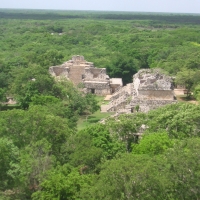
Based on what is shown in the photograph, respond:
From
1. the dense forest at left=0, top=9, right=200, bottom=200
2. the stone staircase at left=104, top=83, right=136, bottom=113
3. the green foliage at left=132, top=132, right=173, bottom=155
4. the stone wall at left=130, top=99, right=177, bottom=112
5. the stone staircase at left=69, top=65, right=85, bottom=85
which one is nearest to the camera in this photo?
the dense forest at left=0, top=9, right=200, bottom=200

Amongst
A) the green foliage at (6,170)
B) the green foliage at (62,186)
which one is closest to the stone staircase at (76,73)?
the green foliage at (6,170)

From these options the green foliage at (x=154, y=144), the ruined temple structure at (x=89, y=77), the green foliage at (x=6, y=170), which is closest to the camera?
the green foliage at (x=6, y=170)

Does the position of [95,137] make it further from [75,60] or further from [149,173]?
[75,60]

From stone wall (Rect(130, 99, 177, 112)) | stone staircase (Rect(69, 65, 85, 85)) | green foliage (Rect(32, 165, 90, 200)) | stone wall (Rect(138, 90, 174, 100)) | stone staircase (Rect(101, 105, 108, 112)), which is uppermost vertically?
green foliage (Rect(32, 165, 90, 200))

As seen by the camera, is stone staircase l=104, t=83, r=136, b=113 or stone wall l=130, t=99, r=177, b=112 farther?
stone staircase l=104, t=83, r=136, b=113

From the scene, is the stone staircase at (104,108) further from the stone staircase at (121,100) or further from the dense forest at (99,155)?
the dense forest at (99,155)

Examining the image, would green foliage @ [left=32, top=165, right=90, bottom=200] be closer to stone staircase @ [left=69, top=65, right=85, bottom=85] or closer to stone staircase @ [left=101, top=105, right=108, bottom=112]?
stone staircase @ [left=101, top=105, right=108, bottom=112]

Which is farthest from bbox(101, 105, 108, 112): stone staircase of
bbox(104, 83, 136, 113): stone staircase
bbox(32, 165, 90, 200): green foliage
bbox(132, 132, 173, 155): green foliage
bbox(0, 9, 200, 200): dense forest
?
bbox(32, 165, 90, 200): green foliage

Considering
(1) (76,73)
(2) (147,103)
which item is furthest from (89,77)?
(2) (147,103)

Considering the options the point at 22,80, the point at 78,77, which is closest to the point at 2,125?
the point at 22,80
